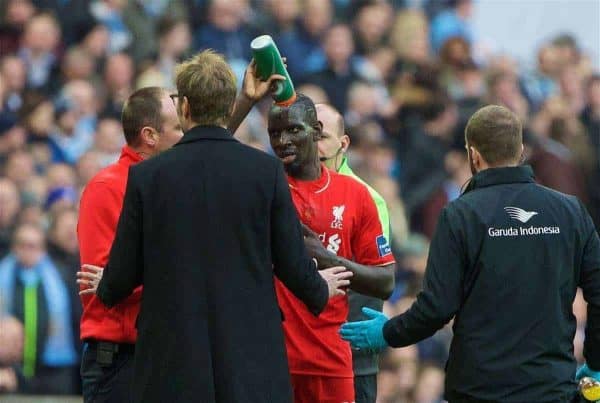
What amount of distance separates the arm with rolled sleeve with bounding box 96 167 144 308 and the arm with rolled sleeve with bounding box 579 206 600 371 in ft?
5.89

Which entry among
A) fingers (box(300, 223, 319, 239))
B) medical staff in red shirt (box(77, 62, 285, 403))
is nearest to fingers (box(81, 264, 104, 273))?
medical staff in red shirt (box(77, 62, 285, 403))

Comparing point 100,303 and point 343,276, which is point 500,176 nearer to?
point 343,276

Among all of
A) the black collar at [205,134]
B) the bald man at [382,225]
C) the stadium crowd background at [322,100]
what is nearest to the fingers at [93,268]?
the black collar at [205,134]

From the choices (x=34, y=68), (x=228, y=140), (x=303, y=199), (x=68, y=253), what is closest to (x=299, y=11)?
(x=34, y=68)

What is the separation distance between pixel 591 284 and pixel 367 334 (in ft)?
3.13

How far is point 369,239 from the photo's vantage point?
253 inches

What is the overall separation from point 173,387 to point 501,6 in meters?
10.4

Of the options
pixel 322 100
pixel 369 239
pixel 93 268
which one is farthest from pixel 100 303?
pixel 322 100

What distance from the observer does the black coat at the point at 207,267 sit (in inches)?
211

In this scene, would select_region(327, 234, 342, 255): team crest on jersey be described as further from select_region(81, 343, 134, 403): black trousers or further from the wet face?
select_region(81, 343, 134, 403): black trousers

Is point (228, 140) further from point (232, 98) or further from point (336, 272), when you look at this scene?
point (336, 272)

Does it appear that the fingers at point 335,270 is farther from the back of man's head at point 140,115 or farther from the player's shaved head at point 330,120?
the player's shaved head at point 330,120

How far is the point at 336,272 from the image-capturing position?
5.89 metres

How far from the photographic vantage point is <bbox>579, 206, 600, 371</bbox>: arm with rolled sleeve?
5824 millimetres
